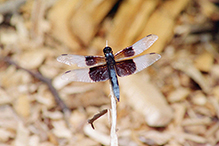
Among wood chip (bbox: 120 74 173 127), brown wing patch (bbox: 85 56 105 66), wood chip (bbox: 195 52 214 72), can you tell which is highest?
wood chip (bbox: 195 52 214 72)

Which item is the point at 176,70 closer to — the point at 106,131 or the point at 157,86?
the point at 157,86

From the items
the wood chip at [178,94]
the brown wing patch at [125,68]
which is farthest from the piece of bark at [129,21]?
the brown wing patch at [125,68]

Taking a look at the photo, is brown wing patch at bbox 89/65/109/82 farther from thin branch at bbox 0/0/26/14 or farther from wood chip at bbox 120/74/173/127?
thin branch at bbox 0/0/26/14

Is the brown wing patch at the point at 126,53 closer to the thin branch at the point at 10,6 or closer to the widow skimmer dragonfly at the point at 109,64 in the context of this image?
the widow skimmer dragonfly at the point at 109,64

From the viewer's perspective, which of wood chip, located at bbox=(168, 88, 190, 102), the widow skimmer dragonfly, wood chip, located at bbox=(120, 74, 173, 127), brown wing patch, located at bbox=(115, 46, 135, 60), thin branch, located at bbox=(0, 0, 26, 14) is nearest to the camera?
the widow skimmer dragonfly

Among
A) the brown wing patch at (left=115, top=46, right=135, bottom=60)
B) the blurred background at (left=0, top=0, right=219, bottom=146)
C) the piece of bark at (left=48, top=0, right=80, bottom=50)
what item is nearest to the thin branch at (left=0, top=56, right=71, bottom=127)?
the blurred background at (left=0, top=0, right=219, bottom=146)
